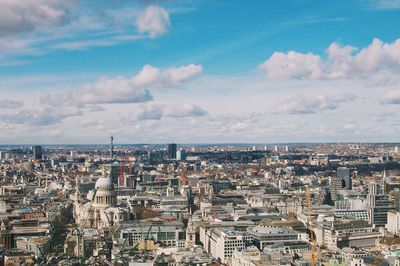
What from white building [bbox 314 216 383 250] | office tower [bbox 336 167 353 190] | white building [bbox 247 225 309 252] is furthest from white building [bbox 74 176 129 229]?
office tower [bbox 336 167 353 190]

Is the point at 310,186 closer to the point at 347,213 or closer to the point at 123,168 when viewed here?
the point at 347,213

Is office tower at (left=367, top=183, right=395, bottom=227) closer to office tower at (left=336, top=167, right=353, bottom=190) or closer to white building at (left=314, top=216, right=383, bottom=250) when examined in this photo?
white building at (left=314, top=216, right=383, bottom=250)

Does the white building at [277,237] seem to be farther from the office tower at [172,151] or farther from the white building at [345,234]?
the office tower at [172,151]

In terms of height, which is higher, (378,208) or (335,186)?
(335,186)

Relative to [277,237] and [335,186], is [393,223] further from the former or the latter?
[335,186]

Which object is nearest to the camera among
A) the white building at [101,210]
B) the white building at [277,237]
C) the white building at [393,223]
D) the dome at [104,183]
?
the white building at [277,237]

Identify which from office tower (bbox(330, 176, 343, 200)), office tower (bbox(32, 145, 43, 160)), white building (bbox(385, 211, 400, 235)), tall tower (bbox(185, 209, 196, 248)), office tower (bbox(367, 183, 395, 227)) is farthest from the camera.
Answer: office tower (bbox(32, 145, 43, 160))

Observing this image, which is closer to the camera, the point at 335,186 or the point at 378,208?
the point at 378,208

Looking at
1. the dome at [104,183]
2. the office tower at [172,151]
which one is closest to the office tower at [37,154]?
the office tower at [172,151]

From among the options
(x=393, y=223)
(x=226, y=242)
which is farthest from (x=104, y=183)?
(x=393, y=223)

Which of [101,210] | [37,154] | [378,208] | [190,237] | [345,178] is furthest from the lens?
[37,154]

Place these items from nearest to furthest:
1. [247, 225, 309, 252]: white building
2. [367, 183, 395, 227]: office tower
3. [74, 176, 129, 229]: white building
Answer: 1. [247, 225, 309, 252]: white building
2. [74, 176, 129, 229]: white building
3. [367, 183, 395, 227]: office tower

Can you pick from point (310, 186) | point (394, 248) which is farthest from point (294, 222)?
point (310, 186)

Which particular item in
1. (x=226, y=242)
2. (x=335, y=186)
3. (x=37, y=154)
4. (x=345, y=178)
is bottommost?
(x=226, y=242)
